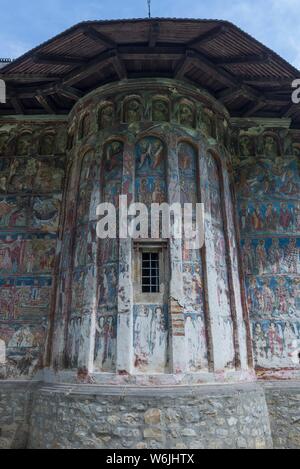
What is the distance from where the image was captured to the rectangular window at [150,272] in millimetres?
8070

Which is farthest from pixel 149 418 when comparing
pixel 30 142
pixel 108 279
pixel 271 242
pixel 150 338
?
pixel 30 142

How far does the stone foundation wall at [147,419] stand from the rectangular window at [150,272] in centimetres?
201

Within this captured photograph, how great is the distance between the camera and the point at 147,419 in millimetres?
6902

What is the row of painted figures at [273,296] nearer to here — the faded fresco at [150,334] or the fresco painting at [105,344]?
the faded fresco at [150,334]

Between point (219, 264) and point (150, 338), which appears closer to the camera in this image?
point (150, 338)

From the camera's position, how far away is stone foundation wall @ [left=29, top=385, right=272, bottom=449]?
22.6 ft

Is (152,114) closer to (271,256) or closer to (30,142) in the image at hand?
(30,142)

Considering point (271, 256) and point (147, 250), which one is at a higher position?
point (271, 256)

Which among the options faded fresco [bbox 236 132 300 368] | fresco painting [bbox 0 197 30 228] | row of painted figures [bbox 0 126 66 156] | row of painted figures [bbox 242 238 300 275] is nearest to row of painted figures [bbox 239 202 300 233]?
faded fresco [bbox 236 132 300 368]

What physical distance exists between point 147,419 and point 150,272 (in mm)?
2845

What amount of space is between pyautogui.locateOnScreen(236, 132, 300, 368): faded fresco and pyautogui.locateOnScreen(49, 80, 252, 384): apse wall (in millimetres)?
582

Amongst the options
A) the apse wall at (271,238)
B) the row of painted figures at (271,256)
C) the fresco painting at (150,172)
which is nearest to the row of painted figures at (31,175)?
the fresco painting at (150,172)

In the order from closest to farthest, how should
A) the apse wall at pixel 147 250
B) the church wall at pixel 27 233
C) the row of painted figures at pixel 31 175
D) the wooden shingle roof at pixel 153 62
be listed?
the apse wall at pixel 147 250
the wooden shingle roof at pixel 153 62
the church wall at pixel 27 233
the row of painted figures at pixel 31 175

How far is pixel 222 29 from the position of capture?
8266mm
